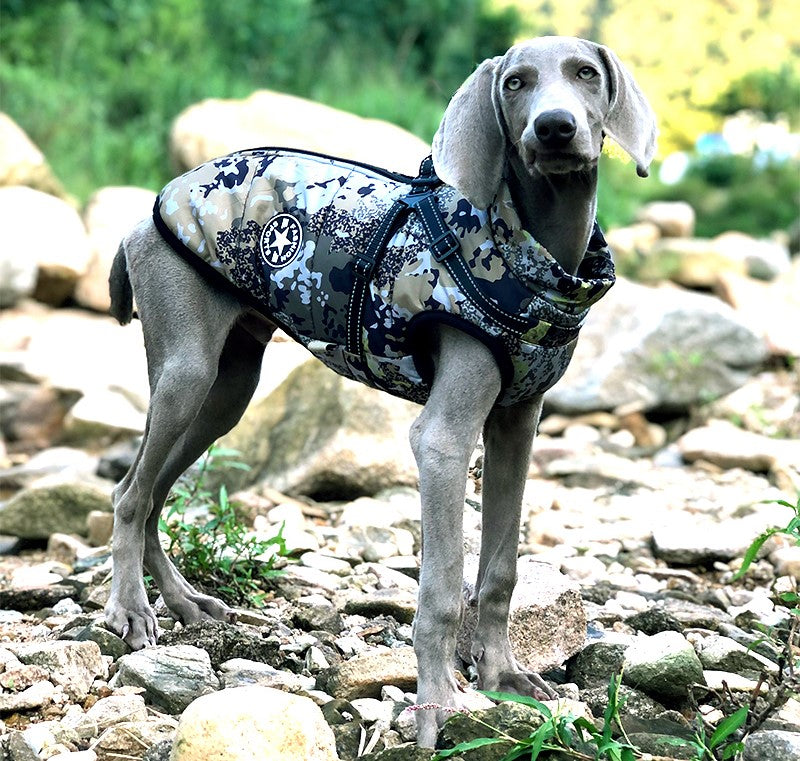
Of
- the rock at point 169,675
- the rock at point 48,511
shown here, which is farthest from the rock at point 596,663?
the rock at point 48,511

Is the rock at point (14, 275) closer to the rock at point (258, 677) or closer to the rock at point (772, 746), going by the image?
the rock at point (258, 677)

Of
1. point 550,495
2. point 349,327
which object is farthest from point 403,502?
point 349,327

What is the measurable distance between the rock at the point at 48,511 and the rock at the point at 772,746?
3.81 metres

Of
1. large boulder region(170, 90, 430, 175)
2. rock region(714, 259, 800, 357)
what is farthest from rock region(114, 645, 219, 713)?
rock region(714, 259, 800, 357)

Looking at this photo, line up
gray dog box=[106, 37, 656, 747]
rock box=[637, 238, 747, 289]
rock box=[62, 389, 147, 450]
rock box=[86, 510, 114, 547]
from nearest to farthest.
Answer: gray dog box=[106, 37, 656, 747], rock box=[86, 510, 114, 547], rock box=[62, 389, 147, 450], rock box=[637, 238, 747, 289]

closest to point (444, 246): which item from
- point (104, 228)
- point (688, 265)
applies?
point (104, 228)

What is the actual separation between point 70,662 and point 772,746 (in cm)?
202

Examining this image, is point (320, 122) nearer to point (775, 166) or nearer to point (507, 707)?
point (507, 707)

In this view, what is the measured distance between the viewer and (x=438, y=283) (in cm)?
356

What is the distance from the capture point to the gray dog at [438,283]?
349 centimetres

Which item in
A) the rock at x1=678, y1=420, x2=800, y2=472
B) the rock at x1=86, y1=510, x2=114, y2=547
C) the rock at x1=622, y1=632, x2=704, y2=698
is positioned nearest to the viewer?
the rock at x1=622, y1=632, x2=704, y2=698

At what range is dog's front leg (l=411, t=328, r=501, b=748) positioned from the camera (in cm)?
345

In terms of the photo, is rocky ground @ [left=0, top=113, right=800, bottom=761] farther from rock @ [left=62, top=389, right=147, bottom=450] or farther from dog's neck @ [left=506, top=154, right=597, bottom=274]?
dog's neck @ [left=506, top=154, right=597, bottom=274]

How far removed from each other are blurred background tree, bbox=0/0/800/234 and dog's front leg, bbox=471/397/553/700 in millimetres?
10911
